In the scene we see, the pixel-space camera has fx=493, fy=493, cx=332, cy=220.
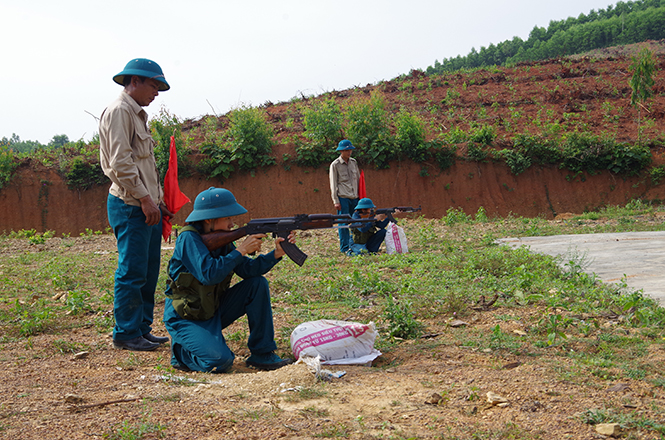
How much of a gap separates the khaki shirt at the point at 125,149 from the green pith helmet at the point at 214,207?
0.60m

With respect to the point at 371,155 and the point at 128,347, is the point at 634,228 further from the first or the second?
the point at 128,347

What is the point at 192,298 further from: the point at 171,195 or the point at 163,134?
the point at 163,134

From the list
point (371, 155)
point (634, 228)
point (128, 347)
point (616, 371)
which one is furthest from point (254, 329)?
point (371, 155)

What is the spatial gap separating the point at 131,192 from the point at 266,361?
1.68 m

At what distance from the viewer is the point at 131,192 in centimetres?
386

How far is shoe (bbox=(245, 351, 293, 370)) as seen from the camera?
360cm

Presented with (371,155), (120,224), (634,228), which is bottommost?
(634,228)

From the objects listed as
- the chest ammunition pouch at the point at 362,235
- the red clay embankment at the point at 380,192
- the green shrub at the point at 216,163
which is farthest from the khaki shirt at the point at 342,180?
the green shrub at the point at 216,163

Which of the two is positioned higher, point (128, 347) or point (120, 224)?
point (120, 224)

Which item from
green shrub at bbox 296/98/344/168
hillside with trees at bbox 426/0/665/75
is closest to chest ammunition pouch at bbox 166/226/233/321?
green shrub at bbox 296/98/344/168

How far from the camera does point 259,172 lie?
16234mm

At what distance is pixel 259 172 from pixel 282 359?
12.9 meters

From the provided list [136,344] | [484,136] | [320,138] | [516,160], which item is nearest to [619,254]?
[136,344]

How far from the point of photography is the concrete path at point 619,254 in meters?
4.96
